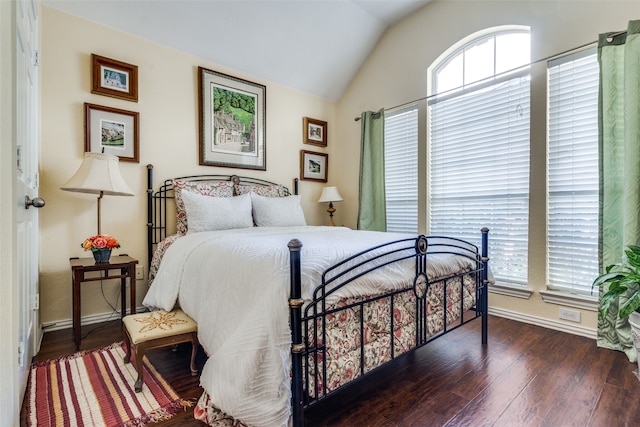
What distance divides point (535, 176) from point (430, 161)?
1028 mm

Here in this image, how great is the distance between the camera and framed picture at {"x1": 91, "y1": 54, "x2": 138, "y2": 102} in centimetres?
264

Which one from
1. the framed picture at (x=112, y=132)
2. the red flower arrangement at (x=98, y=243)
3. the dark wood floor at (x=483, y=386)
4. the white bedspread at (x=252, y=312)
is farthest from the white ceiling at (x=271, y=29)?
the dark wood floor at (x=483, y=386)

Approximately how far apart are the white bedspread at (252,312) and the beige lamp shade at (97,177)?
3.75 feet

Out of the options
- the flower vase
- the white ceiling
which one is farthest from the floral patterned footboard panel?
the white ceiling

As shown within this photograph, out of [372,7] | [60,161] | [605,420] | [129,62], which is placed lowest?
[605,420]

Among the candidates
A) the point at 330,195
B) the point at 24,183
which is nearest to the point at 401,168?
the point at 330,195

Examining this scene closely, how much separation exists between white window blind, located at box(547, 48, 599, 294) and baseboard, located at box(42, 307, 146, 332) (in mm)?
3622

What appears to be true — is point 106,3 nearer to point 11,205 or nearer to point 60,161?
point 60,161

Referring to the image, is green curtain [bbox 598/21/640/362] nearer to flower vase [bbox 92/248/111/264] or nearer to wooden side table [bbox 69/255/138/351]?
wooden side table [bbox 69/255/138/351]

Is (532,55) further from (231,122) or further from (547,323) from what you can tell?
(231,122)

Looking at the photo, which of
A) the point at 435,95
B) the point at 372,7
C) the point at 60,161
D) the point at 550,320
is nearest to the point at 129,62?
the point at 60,161

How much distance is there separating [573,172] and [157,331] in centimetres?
309

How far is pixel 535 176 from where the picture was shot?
104 inches

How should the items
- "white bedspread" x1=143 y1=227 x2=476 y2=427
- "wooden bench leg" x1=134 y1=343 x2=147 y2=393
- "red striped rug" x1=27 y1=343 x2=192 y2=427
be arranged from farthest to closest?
"wooden bench leg" x1=134 y1=343 x2=147 y2=393 → "red striped rug" x1=27 y1=343 x2=192 y2=427 → "white bedspread" x1=143 y1=227 x2=476 y2=427
